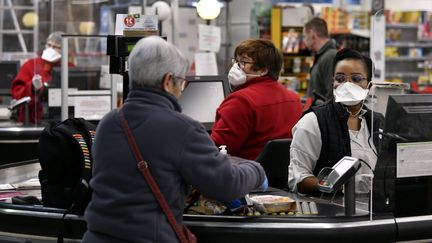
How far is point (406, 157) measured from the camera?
135 inches

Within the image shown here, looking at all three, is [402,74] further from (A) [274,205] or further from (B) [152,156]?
(B) [152,156]

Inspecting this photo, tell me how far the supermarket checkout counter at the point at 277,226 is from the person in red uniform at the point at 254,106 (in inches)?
30.2

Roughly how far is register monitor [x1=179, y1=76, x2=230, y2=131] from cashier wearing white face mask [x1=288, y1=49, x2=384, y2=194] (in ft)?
5.66

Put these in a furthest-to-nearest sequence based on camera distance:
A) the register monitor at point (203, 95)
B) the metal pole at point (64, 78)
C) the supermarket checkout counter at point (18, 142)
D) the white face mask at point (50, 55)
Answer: the white face mask at point (50, 55) → the supermarket checkout counter at point (18, 142) → the metal pole at point (64, 78) → the register monitor at point (203, 95)

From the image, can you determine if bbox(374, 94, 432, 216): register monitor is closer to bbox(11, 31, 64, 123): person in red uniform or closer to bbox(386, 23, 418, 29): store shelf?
bbox(11, 31, 64, 123): person in red uniform

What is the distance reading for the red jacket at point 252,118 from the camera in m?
4.24

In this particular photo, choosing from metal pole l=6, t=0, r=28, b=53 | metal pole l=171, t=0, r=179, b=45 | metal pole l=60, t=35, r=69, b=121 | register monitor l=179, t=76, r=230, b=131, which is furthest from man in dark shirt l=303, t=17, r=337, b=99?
metal pole l=6, t=0, r=28, b=53

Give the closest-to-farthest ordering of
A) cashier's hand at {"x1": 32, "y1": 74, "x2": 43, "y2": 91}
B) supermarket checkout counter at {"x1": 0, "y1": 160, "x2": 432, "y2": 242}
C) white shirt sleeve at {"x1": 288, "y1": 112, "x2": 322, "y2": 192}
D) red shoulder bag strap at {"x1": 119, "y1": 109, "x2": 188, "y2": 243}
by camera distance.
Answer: red shoulder bag strap at {"x1": 119, "y1": 109, "x2": 188, "y2": 243} → supermarket checkout counter at {"x1": 0, "y1": 160, "x2": 432, "y2": 242} → white shirt sleeve at {"x1": 288, "y1": 112, "x2": 322, "y2": 192} → cashier's hand at {"x1": 32, "y1": 74, "x2": 43, "y2": 91}

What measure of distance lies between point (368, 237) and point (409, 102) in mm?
610

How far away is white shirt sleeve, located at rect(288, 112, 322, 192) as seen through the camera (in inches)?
149

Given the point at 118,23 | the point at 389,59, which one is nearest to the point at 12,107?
the point at 118,23

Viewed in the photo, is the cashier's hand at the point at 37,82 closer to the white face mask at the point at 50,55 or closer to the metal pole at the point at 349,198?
the white face mask at the point at 50,55

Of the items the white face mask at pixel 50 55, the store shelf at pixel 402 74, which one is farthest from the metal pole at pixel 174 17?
the store shelf at pixel 402 74

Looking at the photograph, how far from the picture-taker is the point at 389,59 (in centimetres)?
1487
